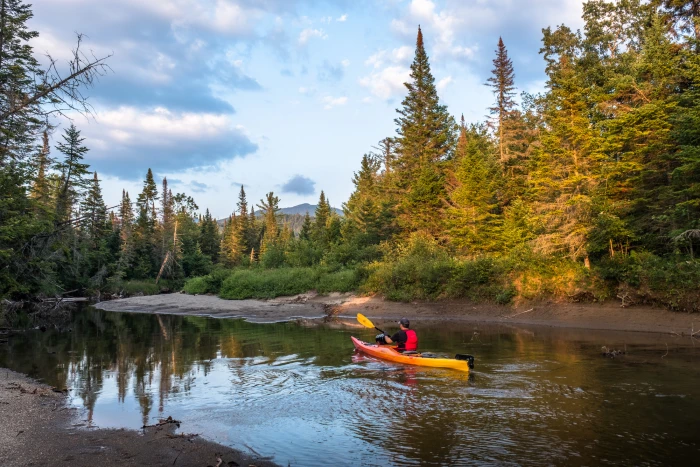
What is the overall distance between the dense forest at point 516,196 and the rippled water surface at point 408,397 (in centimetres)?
436

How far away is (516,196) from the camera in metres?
36.7

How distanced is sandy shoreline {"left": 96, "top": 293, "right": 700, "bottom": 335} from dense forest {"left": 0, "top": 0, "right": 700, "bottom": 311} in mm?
714

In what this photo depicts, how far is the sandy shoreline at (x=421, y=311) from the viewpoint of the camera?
19875 mm

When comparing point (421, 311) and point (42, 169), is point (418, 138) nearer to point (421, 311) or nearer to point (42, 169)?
point (421, 311)

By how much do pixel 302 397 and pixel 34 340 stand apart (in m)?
17.2

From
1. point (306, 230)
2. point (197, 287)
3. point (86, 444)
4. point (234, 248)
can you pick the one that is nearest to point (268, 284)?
point (197, 287)

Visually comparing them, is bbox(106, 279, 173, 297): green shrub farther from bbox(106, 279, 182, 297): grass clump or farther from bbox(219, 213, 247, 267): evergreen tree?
bbox(219, 213, 247, 267): evergreen tree

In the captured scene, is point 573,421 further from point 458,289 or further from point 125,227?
point 125,227

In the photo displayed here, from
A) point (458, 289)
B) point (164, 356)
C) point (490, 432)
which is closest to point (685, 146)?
point (458, 289)

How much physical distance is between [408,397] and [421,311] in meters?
18.1

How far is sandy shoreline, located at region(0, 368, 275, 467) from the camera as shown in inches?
261

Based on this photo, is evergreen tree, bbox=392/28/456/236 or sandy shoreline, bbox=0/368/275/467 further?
evergreen tree, bbox=392/28/456/236

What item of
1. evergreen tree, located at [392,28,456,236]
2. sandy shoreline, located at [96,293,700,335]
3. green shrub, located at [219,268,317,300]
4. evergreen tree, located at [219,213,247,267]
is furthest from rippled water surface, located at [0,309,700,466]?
evergreen tree, located at [219,213,247,267]

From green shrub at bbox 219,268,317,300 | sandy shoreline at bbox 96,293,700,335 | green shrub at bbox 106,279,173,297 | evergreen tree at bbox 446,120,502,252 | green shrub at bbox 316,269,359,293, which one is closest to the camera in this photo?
sandy shoreline at bbox 96,293,700,335
